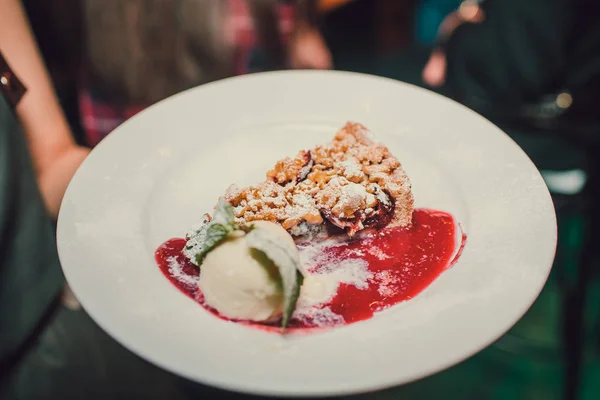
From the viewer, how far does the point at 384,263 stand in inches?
46.9

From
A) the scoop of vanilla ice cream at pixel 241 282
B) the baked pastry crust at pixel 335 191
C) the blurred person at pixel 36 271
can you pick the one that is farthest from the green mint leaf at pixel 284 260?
the blurred person at pixel 36 271

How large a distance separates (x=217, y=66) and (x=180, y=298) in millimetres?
2035

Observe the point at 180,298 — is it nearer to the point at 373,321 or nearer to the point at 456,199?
the point at 373,321

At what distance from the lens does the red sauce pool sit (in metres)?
1.07

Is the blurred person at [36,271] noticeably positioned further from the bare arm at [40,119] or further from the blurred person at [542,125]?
the blurred person at [542,125]

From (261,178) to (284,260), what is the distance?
0.41 metres

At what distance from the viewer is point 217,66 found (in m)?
2.86

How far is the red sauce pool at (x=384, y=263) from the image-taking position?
1068mm

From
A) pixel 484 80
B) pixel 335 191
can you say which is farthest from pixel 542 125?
pixel 335 191

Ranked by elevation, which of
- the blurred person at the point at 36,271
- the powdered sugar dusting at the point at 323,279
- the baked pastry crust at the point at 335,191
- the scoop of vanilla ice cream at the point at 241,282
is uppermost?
the baked pastry crust at the point at 335,191

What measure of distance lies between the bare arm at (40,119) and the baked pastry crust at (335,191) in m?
0.61

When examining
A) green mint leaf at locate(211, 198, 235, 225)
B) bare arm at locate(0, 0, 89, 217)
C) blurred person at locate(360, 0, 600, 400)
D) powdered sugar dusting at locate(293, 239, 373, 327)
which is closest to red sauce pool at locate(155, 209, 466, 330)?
powdered sugar dusting at locate(293, 239, 373, 327)

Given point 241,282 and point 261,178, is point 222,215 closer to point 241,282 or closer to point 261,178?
point 241,282

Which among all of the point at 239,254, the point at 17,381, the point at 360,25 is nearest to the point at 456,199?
the point at 239,254
